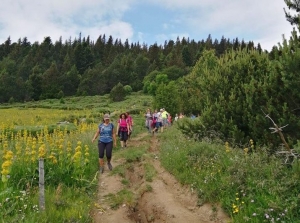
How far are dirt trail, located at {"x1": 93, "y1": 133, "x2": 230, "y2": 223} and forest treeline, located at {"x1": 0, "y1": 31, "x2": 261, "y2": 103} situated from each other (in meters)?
55.8

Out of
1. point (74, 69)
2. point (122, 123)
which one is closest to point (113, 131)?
point (122, 123)

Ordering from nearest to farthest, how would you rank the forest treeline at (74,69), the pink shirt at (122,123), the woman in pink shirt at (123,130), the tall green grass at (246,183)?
the tall green grass at (246,183)
the woman in pink shirt at (123,130)
the pink shirt at (122,123)
the forest treeline at (74,69)

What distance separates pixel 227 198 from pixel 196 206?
886 millimetres

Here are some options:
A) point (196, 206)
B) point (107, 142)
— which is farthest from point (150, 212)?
point (107, 142)

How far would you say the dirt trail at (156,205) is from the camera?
607cm

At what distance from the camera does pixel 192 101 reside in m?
29.8

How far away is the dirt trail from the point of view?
6.07 metres

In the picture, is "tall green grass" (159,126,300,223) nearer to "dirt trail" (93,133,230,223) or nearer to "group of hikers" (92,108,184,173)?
"dirt trail" (93,133,230,223)

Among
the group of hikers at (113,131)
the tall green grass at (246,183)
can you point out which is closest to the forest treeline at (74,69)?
the group of hikers at (113,131)

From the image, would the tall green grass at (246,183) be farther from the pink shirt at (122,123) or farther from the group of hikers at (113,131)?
the pink shirt at (122,123)

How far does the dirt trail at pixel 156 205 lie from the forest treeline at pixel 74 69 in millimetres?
55846

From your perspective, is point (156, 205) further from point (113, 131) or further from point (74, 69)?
point (74, 69)

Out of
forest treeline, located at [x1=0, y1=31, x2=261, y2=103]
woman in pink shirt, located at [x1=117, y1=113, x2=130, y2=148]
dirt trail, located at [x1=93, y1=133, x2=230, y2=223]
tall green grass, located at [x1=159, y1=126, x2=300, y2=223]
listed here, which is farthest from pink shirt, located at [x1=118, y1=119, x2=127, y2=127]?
forest treeline, located at [x1=0, y1=31, x2=261, y2=103]

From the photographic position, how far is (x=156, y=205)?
266 inches
